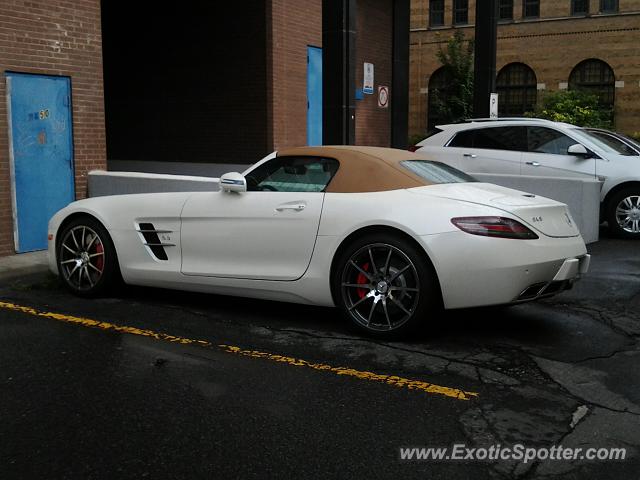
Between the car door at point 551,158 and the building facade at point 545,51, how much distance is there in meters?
22.7

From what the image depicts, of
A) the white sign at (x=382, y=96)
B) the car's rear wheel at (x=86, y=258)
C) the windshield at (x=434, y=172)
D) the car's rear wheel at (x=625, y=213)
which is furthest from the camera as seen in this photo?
the white sign at (x=382, y=96)

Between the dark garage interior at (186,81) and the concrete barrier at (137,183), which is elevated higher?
Answer: the dark garage interior at (186,81)

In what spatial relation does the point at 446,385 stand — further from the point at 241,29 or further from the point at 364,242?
the point at 241,29

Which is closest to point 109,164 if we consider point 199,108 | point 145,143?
point 145,143

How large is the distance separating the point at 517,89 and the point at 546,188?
25946 millimetres

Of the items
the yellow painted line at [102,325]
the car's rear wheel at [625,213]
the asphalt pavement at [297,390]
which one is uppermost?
the car's rear wheel at [625,213]

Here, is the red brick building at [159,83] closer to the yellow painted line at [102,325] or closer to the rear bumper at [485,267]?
the yellow painted line at [102,325]

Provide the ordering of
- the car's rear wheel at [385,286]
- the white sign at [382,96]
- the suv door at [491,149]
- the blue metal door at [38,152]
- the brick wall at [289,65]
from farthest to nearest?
the white sign at [382,96] → the brick wall at [289,65] → the suv door at [491,149] → the blue metal door at [38,152] → the car's rear wheel at [385,286]

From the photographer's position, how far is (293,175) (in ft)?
20.1

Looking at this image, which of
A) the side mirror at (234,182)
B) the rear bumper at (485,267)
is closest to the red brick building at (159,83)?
the side mirror at (234,182)

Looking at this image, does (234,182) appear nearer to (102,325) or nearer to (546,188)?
(102,325)

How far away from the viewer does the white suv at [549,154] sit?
10.9m

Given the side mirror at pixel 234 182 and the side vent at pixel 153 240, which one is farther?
the side vent at pixel 153 240

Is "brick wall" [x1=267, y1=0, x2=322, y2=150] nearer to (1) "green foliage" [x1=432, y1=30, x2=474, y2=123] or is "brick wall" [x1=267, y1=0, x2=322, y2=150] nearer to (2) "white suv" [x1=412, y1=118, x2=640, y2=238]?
(2) "white suv" [x1=412, y1=118, x2=640, y2=238]
